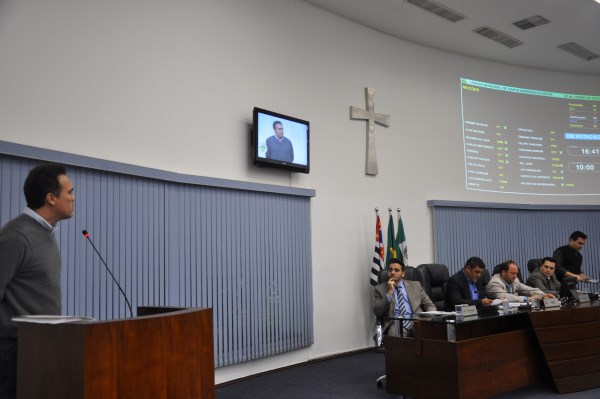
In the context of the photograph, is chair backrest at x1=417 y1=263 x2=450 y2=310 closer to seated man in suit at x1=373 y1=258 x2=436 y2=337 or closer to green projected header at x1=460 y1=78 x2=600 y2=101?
seated man in suit at x1=373 y1=258 x2=436 y2=337

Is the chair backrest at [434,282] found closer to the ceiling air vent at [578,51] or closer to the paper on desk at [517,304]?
the paper on desk at [517,304]

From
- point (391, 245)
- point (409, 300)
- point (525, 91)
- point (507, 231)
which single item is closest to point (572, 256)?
point (507, 231)

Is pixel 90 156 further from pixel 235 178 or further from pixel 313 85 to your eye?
pixel 313 85

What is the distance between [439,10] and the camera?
648 cm

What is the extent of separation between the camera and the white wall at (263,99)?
3.68m

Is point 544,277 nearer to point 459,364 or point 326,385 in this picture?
point 459,364

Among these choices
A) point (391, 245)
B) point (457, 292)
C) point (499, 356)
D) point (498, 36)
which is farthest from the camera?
point (498, 36)

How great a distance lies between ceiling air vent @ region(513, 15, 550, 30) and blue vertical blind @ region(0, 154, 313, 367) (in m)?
3.74

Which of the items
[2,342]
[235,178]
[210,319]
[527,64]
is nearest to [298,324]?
[235,178]

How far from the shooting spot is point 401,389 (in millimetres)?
4004

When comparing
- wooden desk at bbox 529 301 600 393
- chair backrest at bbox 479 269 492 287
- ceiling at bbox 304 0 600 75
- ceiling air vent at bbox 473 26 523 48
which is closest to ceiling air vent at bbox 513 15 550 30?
ceiling at bbox 304 0 600 75

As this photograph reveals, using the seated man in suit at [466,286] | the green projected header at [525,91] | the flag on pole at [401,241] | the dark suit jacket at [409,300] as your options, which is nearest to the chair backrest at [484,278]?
the seated man in suit at [466,286]

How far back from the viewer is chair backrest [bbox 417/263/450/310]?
528 centimetres

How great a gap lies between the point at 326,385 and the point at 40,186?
334cm
